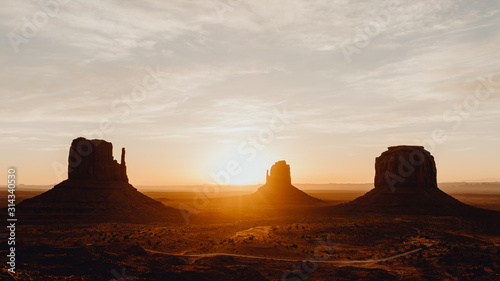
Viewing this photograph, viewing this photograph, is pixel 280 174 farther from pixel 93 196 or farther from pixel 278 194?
pixel 93 196

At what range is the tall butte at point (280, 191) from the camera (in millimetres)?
118213

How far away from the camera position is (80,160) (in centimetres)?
7106

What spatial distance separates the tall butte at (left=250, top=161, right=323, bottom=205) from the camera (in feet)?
388

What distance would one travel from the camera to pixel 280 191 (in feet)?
412

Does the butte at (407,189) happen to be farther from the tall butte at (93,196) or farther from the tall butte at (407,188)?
the tall butte at (93,196)

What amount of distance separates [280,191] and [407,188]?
52.7 meters

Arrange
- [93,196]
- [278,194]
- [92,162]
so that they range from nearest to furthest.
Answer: [93,196], [92,162], [278,194]

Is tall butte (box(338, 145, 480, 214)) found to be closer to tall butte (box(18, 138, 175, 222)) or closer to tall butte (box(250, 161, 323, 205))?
tall butte (box(250, 161, 323, 205))

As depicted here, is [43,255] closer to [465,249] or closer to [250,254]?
[250,254]

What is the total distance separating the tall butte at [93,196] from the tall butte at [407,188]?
43.8m

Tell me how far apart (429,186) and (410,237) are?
42.3 m

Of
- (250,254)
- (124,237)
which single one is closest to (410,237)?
(250,254)

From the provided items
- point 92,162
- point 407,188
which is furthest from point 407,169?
point 92,162

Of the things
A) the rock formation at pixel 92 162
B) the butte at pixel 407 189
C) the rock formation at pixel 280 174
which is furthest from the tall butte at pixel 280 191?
the rock formation at pixel 92 162
